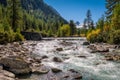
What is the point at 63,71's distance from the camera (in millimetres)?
22953

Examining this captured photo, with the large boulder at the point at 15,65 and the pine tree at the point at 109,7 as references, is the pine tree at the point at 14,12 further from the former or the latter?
the large boulder at the point at 15,65

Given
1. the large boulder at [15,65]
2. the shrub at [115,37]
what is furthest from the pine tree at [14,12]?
the large boulder at [15,65]

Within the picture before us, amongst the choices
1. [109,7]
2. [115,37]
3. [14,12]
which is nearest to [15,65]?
[115,37]

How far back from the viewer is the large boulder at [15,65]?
2086 cm

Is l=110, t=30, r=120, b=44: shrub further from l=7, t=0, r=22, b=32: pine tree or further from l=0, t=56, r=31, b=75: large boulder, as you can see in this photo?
l=0, t=56, r=31, b=75: large boulder

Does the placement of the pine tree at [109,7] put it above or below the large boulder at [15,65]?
above

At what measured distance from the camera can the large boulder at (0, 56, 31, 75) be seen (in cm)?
2086

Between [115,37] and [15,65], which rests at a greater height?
[115,37]

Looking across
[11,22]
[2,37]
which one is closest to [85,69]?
[2,37]

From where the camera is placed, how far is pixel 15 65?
69.1 feet

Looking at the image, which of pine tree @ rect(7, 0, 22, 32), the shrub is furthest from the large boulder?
pine tree @ rect(7, 0, 22, 32)

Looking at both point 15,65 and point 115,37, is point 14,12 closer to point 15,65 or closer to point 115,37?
point 115,37

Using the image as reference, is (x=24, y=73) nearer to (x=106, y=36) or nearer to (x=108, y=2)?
(x=106, y=36)

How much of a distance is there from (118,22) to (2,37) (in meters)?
31.5
